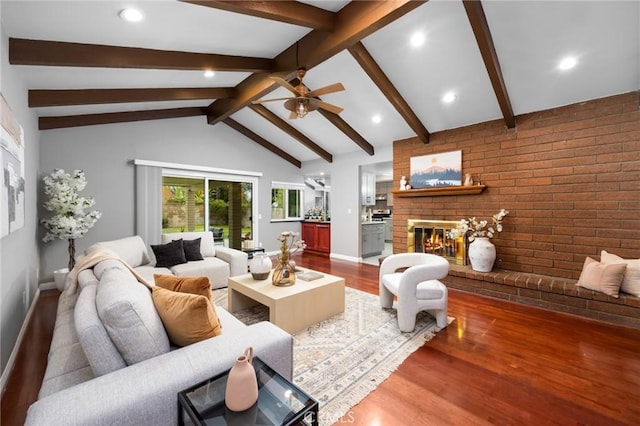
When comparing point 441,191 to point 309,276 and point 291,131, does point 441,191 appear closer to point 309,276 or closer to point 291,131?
point 309,276

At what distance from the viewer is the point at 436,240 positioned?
15.9 ft

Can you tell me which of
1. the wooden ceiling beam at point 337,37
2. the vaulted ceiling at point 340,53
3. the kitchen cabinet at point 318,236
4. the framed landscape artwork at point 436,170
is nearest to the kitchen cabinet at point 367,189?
the kitchen cabinet at point 318,236

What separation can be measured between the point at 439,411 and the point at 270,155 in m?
6.22

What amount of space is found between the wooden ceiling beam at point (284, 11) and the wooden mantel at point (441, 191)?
3090mm

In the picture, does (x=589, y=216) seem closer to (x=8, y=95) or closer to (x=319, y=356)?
(x=319, y=356)

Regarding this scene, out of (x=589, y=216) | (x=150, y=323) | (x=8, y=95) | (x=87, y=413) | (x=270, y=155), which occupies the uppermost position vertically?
(x=270, y=155)

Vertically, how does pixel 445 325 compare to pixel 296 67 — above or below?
below

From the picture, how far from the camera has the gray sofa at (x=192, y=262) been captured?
11.5 ft

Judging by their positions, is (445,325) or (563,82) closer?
(445,325)

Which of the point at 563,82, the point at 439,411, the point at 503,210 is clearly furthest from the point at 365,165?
the point at 439,411

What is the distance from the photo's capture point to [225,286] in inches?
162

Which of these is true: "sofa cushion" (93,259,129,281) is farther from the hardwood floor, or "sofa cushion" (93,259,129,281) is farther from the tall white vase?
the tall white vase

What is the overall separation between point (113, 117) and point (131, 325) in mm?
4532

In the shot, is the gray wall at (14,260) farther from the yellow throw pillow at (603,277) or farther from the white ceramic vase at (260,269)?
the yellow throw pillow at (603,277)
